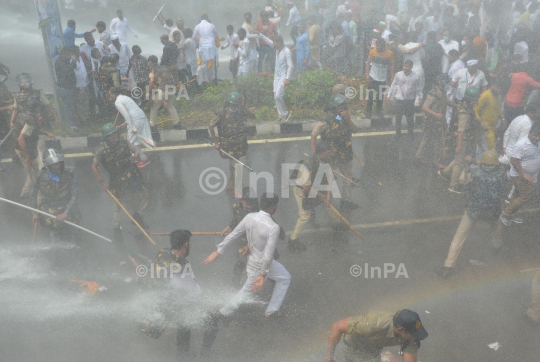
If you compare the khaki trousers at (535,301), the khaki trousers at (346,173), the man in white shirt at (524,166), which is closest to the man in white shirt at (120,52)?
the khaki trousers at (346,173)

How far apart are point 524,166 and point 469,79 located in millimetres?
3501

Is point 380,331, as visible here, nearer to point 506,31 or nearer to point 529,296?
point 529,296

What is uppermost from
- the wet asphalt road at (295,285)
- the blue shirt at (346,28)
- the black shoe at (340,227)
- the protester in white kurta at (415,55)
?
the blue shirt at (346,28)

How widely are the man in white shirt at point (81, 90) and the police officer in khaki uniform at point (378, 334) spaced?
28.7ft

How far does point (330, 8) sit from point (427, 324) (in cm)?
1350

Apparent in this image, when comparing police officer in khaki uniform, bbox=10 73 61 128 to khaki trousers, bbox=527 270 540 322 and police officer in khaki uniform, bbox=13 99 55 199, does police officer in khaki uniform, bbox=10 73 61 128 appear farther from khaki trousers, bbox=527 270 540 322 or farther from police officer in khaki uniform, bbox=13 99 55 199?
khaki trousers, bbox=527 270 540 322

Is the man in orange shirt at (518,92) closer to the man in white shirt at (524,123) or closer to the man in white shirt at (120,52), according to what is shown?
the man in white shirt at (524,123)

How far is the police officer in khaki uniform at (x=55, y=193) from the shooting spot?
6.03 metres

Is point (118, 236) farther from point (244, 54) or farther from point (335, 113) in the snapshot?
point (244, 54)

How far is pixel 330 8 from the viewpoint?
654 inches

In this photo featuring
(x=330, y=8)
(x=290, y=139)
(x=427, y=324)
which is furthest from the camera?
(x=330, y=8)

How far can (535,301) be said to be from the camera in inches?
208

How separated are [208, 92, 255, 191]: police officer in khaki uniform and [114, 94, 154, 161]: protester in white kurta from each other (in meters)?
1.61

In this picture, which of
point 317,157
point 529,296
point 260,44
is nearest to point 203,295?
point 317,157
